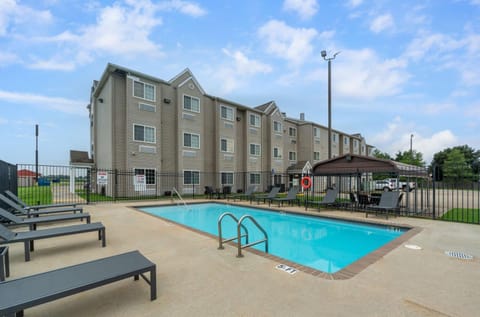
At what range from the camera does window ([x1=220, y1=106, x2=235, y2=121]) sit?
2275 centimetres

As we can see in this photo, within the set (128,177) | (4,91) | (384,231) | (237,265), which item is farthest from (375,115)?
(4,91)

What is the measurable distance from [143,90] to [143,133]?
3.39 meters

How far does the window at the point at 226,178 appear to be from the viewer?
2234 centimetres

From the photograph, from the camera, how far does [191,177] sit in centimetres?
1998

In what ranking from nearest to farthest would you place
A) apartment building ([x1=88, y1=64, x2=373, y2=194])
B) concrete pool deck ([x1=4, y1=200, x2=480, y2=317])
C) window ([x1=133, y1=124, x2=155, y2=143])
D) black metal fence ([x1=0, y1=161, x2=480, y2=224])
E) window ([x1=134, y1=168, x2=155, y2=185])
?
concrete pool deck ([x1=4, y1=200, x2=480, y2=317]), black metal fence ([x1=0, y1=161, x2=480, y2=224]), apartment building ([x1=88, y1=64, x2=373, y2=194]), window ([x1=133, y1=124, x2=155, y2=143]), window ([x1=134, y1=168, x2=155, y2=185])

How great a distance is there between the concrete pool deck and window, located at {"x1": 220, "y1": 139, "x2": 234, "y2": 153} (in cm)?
1764

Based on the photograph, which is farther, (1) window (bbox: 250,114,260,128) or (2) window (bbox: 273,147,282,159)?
(2) window (bbox: 273,147,282,159)

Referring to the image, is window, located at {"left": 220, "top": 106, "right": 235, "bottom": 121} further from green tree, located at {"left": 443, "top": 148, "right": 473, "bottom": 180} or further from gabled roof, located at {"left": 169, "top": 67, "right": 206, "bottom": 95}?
green tree, located at {"left": 443, "top": 148, "right": 473, "bottom": 180}

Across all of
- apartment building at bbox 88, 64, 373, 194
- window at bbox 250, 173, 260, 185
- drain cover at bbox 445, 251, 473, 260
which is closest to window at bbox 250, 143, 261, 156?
apartment building at bbox 88, 64, 373, 194

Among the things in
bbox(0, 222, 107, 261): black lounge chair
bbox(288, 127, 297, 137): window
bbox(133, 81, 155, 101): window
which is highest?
bbox(133, 81, 155, 101): window

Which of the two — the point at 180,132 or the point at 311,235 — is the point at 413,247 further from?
the point at 180,132

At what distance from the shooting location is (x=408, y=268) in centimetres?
384

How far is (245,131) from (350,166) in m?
14.4

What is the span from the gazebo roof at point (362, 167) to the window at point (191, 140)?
11.3 meters
